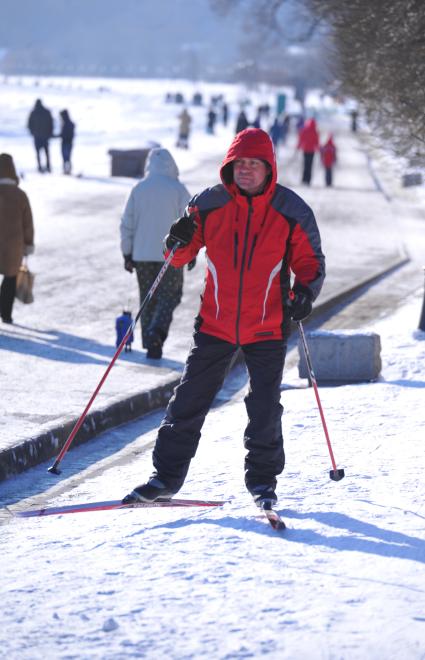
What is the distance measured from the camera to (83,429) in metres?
8.39

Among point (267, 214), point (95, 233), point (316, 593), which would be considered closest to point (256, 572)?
point (316, 593)

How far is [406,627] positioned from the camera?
177 inches

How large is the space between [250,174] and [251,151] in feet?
0.32

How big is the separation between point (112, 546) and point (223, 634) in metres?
1.05

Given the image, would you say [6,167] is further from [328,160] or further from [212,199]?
[328,160]

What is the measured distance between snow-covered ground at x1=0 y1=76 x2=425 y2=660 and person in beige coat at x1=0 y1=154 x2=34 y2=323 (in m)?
4.13

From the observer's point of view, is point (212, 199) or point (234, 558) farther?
point (212, 199)

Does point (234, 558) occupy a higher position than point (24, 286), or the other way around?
point (234, 558)

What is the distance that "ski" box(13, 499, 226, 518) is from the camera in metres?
6.08

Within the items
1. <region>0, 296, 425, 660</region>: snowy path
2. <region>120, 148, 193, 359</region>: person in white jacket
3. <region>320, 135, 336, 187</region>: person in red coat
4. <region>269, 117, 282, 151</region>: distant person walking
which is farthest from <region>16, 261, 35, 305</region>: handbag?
<region>269, 117, 282, 151</region>: distant person walking

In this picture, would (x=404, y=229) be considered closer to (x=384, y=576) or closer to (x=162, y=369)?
(x=162, y=369)

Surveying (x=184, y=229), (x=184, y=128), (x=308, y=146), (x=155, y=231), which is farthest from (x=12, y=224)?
(x=184, y=128)

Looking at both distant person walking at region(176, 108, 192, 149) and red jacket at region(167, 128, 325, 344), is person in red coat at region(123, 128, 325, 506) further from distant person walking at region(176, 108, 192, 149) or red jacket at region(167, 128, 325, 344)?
distant person walking at region(176, 108, 192, 149)

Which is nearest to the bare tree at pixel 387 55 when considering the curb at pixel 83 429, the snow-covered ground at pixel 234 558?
the curb at pixel 83 429
